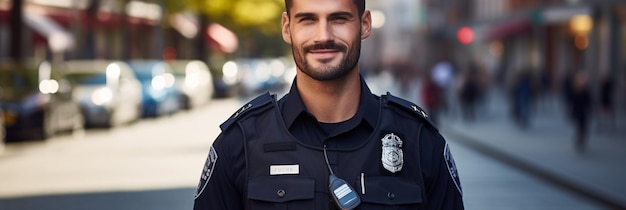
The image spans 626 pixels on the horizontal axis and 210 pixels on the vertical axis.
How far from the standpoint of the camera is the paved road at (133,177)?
47.2ft

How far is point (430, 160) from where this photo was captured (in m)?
3.81

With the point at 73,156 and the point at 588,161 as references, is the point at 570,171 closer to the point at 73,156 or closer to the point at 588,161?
the point at 588,161

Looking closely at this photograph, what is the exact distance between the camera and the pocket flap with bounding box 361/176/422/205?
12.0 ft

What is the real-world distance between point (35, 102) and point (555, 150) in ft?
30.3

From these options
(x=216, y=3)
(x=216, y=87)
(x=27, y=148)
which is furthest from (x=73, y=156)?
(x=216, y=3)

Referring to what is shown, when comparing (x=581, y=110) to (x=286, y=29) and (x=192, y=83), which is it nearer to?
(x=286, y=29)

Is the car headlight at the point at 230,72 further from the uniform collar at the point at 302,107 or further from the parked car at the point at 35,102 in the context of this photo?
the uniform collar at the point at 302,107

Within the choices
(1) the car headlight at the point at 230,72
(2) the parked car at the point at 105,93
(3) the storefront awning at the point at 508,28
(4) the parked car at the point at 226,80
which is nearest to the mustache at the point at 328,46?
(2) the parked car at the point at 105,93

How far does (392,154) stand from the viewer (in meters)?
3.71

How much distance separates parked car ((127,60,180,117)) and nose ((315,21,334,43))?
3200 centimetres

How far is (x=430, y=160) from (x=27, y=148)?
20.4 meters

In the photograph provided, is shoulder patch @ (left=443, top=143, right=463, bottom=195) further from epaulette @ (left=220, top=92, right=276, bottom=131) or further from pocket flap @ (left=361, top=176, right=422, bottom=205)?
epaulette @ (left=220, top=92, right=276, bottom=131)

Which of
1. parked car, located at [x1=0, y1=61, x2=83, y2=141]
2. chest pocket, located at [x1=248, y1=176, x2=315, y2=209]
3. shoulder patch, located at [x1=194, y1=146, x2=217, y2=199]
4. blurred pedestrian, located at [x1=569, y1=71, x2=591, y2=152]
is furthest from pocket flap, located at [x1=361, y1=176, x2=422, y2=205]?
parked car, located at [x1=0, y1=61, x2=83, y2=141]

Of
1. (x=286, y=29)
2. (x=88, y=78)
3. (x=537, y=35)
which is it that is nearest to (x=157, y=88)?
(x=88, y=78)
